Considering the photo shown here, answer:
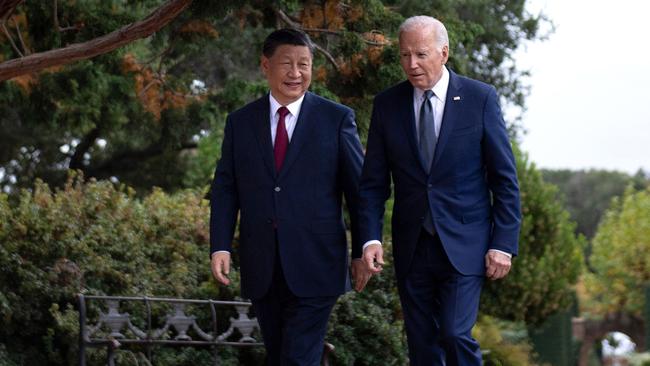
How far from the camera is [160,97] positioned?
37.3 ft

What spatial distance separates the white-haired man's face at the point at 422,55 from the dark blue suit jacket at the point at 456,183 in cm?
13

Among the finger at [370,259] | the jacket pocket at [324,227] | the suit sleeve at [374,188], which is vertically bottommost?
the finger at [370,259]

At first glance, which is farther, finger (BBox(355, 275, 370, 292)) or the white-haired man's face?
finger (BBox(355, 275, 370, 292))

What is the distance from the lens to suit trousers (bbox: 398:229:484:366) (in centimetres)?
534

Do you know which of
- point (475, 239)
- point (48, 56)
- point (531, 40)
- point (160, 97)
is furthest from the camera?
point (531, 40)

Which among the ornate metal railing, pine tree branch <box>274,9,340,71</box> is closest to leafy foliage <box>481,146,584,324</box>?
the ornate metal railing

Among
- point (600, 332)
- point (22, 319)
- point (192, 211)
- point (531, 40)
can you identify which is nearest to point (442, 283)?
point (22, 319)

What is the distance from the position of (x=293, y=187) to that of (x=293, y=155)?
5.9 inches

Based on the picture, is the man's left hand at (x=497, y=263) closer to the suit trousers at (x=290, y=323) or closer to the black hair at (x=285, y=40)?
the suit trousers at (x=290, y=323)

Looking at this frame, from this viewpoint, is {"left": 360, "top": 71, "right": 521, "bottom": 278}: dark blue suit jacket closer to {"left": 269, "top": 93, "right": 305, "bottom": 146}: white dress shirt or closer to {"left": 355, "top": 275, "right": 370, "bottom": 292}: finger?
{"left": 355, "top": 275, "right": 370, "bottom": 292}: finger

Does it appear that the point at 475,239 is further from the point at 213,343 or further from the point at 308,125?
the point at 213,343

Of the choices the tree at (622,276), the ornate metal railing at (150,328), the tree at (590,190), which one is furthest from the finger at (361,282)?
the tree at (590,190)

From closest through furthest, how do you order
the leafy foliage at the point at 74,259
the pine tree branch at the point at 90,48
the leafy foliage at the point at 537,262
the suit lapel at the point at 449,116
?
the suit lapel at the point at 449,116 → the pine tree branch at the point at 90,48 → the leafy foliage at the point at 74,259 → the leafy foliage at the point at 537,262

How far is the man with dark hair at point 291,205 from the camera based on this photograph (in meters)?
5.66
